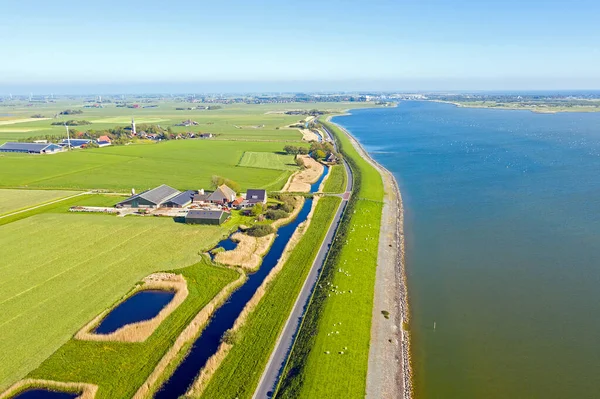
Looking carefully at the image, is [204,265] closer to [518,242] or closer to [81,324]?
[81,324]

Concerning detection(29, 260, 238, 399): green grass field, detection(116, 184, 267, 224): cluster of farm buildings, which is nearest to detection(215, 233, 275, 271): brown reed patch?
detection(29, 260, 238, 399): green grass field

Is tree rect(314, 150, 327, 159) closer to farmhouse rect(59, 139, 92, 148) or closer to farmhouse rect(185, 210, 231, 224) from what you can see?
farmhouse rect(185, 210, 231, 224)

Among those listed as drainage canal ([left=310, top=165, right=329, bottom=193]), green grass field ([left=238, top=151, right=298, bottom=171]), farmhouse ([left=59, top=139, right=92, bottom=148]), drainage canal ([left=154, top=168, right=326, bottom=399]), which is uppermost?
farmhouse ([left=59, top=139, right=92, bottom=148])

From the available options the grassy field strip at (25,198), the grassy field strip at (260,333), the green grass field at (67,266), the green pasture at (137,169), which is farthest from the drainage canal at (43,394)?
the green pasture at (137,169)

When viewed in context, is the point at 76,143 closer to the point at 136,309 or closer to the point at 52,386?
the point at 136,309

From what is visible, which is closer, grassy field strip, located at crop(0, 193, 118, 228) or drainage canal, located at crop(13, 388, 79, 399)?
drainage canal, located at crop(13, 388, 79, 399)

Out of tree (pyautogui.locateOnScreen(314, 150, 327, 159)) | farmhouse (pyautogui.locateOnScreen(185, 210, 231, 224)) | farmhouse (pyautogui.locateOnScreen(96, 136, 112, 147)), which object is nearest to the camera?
farmhouse (pyautogui.locateOnScreen(185, 210, 231, 224))

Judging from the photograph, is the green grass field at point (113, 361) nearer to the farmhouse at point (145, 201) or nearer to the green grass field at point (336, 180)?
the farmhouse at point (145, 201)
